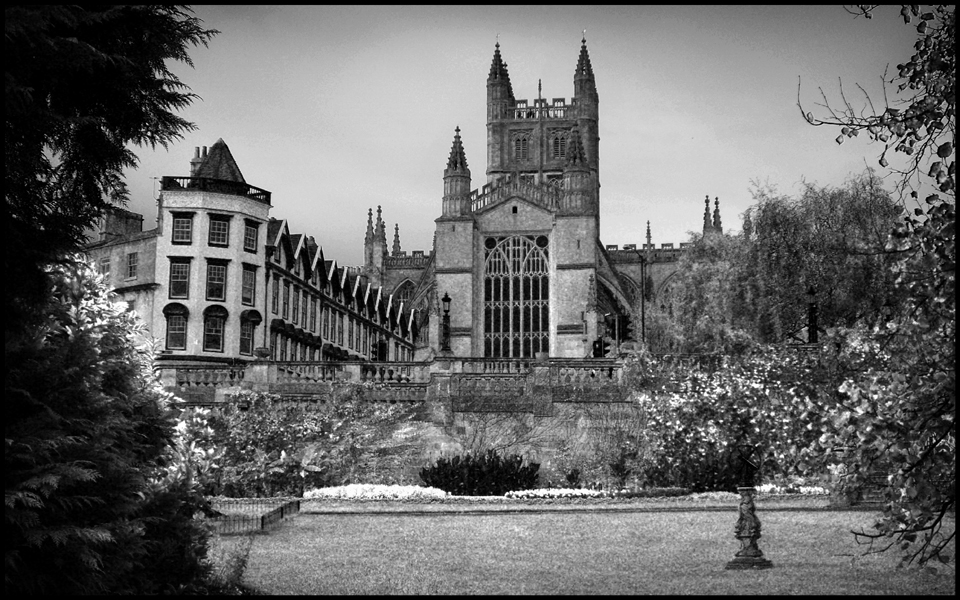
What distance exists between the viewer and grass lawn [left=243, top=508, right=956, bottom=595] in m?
15.6

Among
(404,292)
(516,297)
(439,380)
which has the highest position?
(404,292)

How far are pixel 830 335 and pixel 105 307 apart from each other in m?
16.6

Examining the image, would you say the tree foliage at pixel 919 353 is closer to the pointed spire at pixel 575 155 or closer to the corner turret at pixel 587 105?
the pointed spire at pixel 575 155

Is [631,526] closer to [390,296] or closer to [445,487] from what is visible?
[445,487]

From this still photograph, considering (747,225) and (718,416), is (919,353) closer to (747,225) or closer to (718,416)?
(718,416)

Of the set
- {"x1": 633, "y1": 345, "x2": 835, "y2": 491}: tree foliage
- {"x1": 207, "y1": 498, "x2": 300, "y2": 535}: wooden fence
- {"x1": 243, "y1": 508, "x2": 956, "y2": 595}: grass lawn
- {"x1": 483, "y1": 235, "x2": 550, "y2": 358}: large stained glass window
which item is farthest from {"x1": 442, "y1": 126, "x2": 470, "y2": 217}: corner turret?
{"x1": 243, "y1": 508, "x2": 956, "y2": 595}: grass lawn

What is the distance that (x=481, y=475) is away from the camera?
97.1 ft

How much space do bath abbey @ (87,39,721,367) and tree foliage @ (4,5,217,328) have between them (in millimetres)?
24693

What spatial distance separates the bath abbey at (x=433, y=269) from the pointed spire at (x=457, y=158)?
15 cm

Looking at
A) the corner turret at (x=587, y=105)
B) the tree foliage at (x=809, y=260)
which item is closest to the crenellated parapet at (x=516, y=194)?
the corner turret at (x=587, y=105)

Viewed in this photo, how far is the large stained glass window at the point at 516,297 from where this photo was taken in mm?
82250

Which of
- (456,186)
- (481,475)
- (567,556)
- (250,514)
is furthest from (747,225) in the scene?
(456,186)

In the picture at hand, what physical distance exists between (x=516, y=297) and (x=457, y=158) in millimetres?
11015

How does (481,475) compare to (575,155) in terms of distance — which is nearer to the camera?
(481,475)
